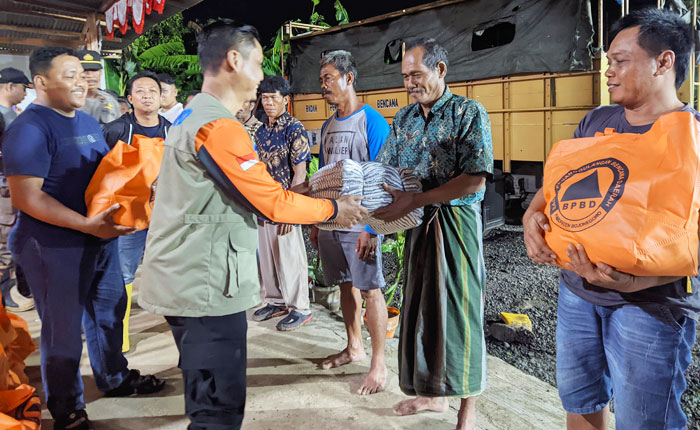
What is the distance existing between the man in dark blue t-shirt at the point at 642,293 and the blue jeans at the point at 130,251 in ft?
8.89

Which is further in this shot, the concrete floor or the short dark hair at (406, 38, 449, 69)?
the concrete floor

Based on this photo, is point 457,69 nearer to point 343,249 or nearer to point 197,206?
point 343,249

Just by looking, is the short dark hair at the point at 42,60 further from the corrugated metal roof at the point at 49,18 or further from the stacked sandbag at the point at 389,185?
the corrugated metal roof at the point at 49,18

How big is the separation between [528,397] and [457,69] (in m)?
5.80

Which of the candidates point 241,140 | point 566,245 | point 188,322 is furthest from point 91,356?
point 566,245

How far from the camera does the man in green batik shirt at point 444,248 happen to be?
7.55 feet

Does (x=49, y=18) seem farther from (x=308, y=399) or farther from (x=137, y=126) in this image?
(x=308, y=399)

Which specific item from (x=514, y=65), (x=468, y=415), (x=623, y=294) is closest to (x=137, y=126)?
(x=468, y=415)

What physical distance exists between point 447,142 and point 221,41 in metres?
1.07

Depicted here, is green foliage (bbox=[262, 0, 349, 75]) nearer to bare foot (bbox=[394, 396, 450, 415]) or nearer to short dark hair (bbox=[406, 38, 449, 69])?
short dark hair (bbox=[406, 38, 449, 69])

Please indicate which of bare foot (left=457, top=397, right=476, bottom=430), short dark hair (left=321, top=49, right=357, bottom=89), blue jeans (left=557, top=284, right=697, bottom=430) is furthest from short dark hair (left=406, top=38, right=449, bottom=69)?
bare foot (left=457, top=397, right=476, bottom=430)

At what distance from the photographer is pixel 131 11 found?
19.0 feet

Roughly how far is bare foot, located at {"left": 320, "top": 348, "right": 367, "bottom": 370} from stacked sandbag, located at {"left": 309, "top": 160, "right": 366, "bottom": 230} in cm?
125

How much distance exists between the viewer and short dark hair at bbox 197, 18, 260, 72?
74.8 inches
